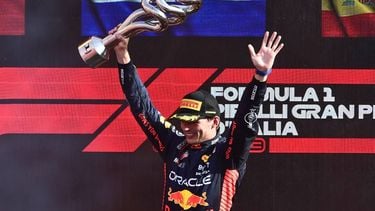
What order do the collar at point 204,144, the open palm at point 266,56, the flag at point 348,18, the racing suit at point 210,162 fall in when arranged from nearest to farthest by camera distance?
1. the open palm at point 266,56
2. the racing suit at point 210,162
3. the collar at point 204,144
4. the flag at point 348,18

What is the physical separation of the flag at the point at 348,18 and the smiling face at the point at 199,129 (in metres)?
1.49

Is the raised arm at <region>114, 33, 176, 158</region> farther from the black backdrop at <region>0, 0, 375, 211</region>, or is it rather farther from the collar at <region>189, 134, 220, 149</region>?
the black backdrop at <region>0, 0, 375, 211</region>

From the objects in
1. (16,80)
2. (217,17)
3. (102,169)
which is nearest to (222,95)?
(217,17)

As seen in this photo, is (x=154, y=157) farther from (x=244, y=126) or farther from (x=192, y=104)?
(x=244, y=126)

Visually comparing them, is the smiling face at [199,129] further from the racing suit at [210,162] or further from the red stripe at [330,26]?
the red stripe at [330,26]

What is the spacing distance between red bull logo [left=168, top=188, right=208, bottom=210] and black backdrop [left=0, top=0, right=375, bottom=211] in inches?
50.8

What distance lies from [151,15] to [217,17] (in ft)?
4.13

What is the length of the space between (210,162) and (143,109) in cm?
40

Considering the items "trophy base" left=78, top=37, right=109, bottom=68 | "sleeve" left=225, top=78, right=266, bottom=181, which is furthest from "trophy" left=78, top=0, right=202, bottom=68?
"sleeve" left=225, top=78, right=266, bottom=181

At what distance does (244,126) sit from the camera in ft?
9.46

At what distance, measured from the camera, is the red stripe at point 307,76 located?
422 centimetres

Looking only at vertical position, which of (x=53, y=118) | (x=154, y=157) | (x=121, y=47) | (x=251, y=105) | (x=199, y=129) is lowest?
(x=154, y=157)

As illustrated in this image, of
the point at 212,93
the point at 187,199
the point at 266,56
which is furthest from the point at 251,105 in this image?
the point at 212,93

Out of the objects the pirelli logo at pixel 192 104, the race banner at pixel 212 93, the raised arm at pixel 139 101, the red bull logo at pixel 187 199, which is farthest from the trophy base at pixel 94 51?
the race banner at pixel 212 93
